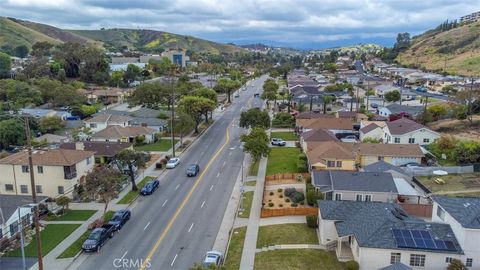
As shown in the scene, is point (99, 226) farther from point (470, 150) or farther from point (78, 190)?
point (470, 150)

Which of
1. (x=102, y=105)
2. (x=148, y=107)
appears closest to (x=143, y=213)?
(x=148, y=107)

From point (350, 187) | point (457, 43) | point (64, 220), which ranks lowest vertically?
point (64, 220)

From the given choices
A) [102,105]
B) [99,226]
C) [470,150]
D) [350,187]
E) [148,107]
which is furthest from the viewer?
[102,105]

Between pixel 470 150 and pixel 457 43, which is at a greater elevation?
pixel 457 43

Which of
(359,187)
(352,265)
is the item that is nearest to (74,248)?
(352,265)

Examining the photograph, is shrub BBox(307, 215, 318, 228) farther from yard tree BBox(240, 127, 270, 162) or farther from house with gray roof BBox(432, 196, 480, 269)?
yard tree BBox(240, 127, 270, 162)

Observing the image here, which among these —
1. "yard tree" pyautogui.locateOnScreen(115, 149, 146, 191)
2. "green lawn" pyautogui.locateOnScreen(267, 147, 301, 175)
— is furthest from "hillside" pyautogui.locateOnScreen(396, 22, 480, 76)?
"yard tree" pyautogui.locateOnScreen(115, 149, 146, 191)

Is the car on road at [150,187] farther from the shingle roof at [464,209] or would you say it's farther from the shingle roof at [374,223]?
the shingle roof at [464,209]

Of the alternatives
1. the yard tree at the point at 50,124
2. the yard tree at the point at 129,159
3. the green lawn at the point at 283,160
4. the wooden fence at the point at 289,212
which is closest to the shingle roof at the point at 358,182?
the wooden fence at the point at 289,212
